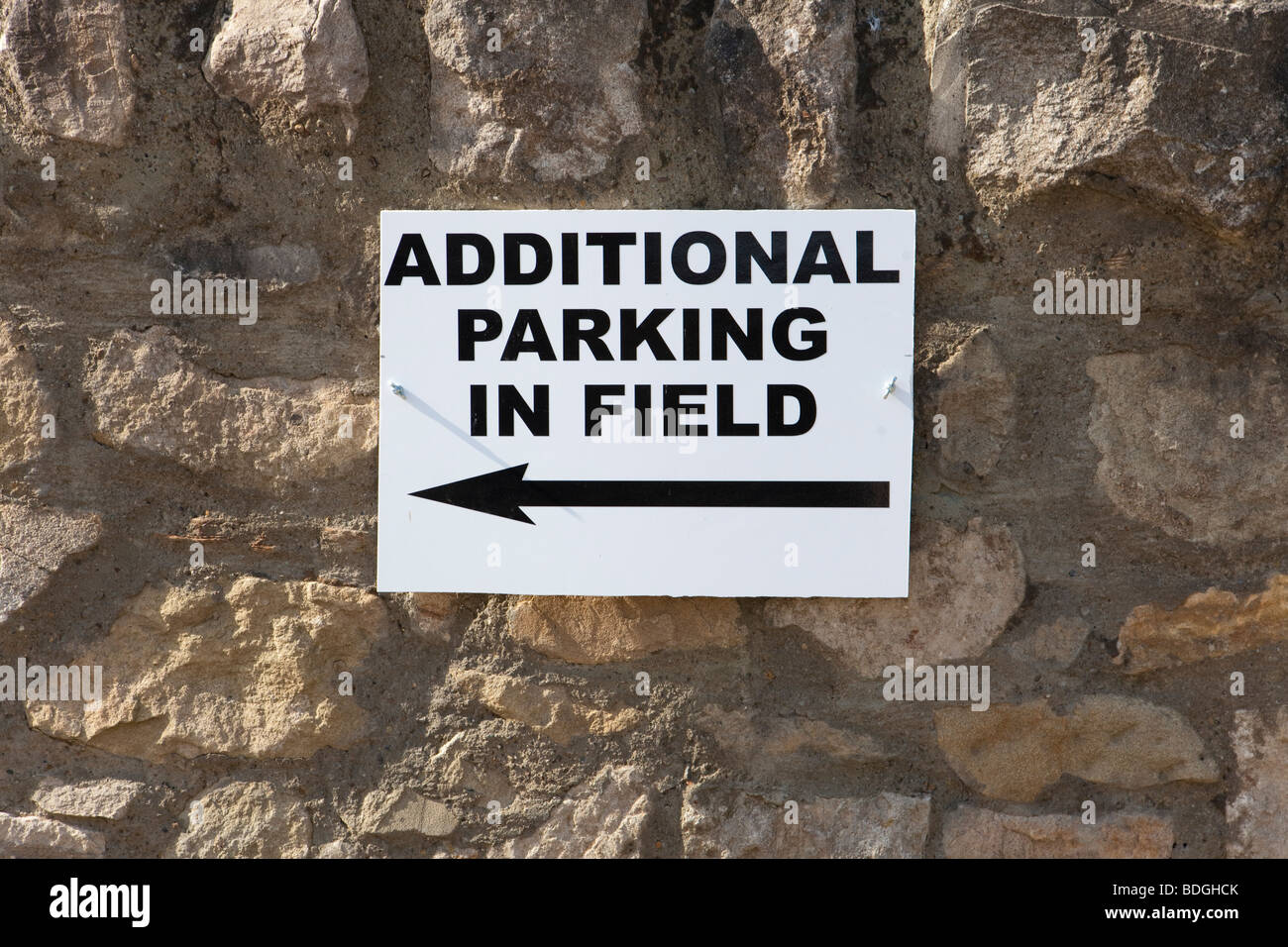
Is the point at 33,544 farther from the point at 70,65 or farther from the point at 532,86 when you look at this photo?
the point at 532,86

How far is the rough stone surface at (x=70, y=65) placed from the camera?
1338 mm

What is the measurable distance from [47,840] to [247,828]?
0.97 feet

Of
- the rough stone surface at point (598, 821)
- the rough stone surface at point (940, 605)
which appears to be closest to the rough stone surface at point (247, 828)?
the rough stone surface at point (598, 821)

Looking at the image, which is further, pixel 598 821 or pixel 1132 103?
pixel 598 821

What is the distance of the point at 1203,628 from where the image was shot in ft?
4.33

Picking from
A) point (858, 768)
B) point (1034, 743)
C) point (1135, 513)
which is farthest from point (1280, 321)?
point (858, 768)

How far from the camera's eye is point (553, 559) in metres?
1.34

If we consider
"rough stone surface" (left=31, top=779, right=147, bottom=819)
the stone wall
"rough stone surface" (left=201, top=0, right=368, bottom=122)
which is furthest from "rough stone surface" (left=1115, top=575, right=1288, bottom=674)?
"rough stone surface" (left=31, top=779, right=147, bottom=819)

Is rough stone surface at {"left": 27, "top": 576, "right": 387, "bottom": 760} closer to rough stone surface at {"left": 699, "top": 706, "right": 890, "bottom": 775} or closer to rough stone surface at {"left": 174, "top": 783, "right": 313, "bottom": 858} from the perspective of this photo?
rough stone surface at {"left": 174, "top": 783, "right": 313, "bottom": 858}

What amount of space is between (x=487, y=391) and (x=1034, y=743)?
0.94m

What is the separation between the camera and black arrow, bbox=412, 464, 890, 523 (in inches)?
52.0

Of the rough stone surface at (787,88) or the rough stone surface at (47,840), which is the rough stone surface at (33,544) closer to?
the rough stone surface at (47,840)

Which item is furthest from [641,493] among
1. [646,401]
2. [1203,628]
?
[1203,628]

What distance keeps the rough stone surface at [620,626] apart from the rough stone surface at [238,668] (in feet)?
0.77
